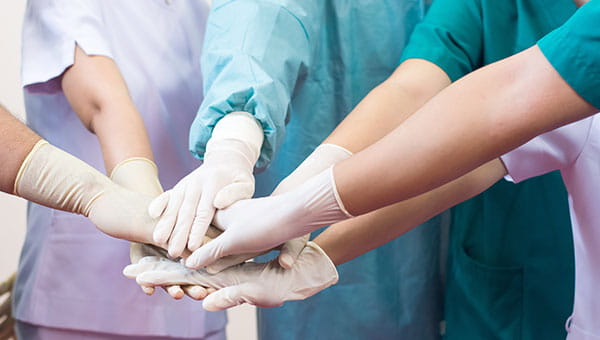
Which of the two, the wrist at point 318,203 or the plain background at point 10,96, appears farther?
the plain background at point 10,96

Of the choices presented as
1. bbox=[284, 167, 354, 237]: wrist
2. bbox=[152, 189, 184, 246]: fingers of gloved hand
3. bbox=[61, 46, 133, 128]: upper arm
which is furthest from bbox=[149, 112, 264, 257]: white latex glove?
bbox=[61, 46, 133, 128]: upper arm

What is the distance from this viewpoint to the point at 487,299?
112 centimetres

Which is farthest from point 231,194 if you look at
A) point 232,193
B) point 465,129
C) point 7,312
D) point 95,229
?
point 7,312

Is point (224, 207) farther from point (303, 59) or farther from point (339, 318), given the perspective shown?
point (339, 318)

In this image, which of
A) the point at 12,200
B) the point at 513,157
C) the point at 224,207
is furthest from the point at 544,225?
the point at 12,200

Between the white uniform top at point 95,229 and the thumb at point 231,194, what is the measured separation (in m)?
0.40

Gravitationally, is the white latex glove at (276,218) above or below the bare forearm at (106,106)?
below

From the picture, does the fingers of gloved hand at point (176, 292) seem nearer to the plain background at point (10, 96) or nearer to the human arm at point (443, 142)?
the human arm at point (443, 142)

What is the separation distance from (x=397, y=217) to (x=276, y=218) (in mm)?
265

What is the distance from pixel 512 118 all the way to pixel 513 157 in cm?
27

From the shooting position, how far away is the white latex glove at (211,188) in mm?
829

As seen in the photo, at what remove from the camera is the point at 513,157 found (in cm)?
92

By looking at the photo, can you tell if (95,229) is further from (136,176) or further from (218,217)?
(218,217)

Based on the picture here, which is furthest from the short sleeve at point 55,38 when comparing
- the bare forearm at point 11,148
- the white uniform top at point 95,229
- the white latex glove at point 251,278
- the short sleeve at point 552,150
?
the short sleeve at point 552,150
